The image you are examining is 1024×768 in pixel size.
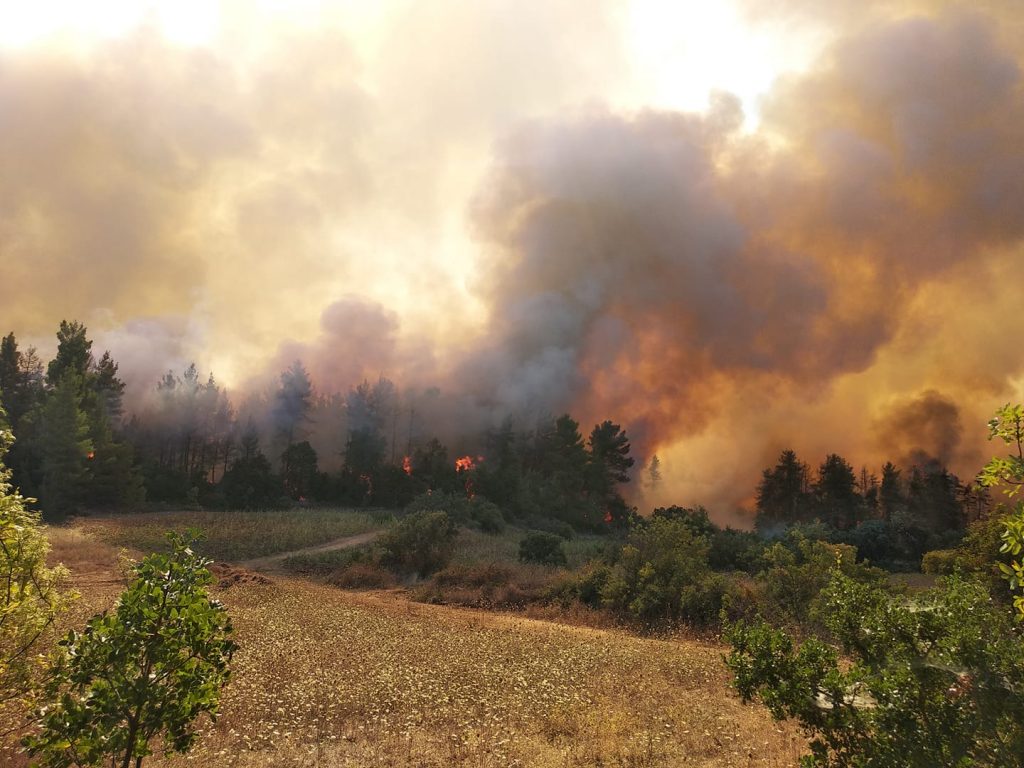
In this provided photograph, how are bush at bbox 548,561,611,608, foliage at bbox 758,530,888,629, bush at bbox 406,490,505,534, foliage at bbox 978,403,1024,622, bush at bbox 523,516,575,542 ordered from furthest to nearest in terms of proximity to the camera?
1. bush at bbox 523,516,575,542
2. bush at bbox 406,490,505,534
3. bush at bbox 548,561,611,608
4. foliage at bbox 758,530,888,629
5. foliage at bbox 978,403,1024,622

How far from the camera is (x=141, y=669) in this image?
5730 millimetres

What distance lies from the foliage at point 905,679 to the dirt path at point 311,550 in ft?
132

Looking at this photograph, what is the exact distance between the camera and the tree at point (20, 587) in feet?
20.2

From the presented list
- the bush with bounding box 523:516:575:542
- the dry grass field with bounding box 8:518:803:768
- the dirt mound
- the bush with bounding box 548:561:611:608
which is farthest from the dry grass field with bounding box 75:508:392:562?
the bush with bounding box 548:561:611:608

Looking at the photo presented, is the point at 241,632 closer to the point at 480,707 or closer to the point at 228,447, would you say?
the point at 480,707

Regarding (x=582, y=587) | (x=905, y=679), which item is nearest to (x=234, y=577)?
(x=582, y=587)

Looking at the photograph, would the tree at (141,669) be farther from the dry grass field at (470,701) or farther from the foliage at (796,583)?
the foliage at (796,583)

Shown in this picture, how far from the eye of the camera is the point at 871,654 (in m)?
6.55

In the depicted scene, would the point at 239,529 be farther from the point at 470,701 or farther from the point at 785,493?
the point at 785,493

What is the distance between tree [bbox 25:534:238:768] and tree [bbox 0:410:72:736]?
1.11m

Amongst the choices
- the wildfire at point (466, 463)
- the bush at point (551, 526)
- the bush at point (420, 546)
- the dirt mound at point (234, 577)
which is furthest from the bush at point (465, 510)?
the dirt mound at point (234, 577)

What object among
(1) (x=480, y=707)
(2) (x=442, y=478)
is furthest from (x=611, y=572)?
(2) (x=442, y=478)

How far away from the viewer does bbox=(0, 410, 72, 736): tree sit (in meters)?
6.17

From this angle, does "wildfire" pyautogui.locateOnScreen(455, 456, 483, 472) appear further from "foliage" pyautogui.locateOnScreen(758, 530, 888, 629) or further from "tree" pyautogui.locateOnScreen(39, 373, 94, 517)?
"foliage" pyautogui.locateOnScreen(758, 530, 888, 629)
